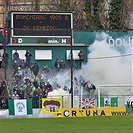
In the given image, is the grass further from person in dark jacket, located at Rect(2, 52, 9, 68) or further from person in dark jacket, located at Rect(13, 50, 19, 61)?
person in dark jacket, located at Rect(13, 50, 19, 61)

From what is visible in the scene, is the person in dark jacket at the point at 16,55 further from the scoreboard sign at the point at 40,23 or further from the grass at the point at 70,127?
the grass at the point at 70,127

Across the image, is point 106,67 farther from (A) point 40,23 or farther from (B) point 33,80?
(A) point 40,23

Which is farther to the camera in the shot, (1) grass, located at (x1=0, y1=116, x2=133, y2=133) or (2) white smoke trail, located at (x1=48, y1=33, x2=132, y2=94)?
(2) white smoke trail, located at (x1=48, y1=33, x2=132, y2=94)

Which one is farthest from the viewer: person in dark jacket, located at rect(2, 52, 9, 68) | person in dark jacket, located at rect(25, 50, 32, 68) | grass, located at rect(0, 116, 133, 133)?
person in dark jacket, located at rect(25, 50, 32, 68)

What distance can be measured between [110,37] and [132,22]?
29.9 ft

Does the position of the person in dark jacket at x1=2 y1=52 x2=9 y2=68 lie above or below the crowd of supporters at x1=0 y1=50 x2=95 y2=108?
above

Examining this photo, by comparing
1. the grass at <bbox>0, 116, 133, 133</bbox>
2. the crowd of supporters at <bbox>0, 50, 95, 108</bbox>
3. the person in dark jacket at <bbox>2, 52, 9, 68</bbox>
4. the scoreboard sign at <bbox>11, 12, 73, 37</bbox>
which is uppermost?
the scoreboard sign at <bbox>11, 12, 73, 37</bbox>

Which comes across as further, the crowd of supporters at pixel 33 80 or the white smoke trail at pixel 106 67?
the white smoke trail at pixel 106 67

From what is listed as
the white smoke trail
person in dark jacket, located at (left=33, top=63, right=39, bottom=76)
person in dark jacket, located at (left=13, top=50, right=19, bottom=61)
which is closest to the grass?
person in dark jacket, located at (left=33, top=63, right=39, bottom=76)

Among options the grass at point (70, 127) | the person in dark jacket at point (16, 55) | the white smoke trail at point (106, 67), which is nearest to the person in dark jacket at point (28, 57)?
the person in dark jacket at point (16, 55)

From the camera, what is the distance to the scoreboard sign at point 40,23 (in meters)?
36.8

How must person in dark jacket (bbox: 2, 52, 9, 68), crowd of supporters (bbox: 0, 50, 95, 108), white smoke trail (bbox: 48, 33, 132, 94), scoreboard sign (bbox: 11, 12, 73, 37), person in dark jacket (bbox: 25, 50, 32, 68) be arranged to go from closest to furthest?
person in dark jacket (bbox: 2, 52, 9, 68), scoreboard sign (bbox: 11, 12, 73, 37), crowd of supporters (bbox: 0, 50, 95, 108), person in dark jacket (bbox: 25, 50, 32, 68), white smoke trail (bbox: 48, 33, 132, 94)

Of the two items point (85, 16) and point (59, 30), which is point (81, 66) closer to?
point (59, 30)

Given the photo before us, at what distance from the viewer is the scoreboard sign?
36.8 meters
